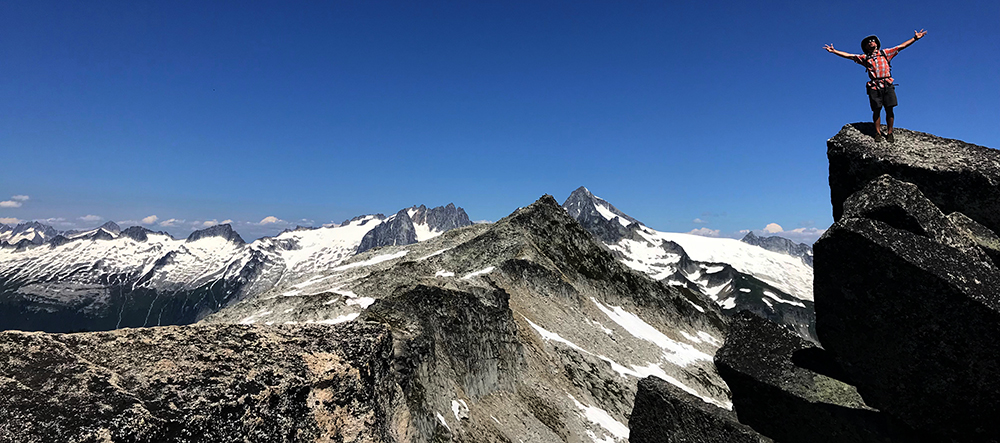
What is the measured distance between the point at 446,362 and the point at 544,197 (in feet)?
185

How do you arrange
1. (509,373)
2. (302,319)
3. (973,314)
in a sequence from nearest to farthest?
(973,314) < (509,373) < (302,319)

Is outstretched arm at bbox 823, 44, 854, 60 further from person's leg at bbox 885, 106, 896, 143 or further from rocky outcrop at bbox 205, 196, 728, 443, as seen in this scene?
rocky outcrop at bbox 205, 196, 728, 443

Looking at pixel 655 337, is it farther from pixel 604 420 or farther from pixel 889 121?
pixel 889 121

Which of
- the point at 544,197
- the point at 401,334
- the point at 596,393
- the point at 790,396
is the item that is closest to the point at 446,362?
the point at 401,334

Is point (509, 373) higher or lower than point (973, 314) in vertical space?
lower

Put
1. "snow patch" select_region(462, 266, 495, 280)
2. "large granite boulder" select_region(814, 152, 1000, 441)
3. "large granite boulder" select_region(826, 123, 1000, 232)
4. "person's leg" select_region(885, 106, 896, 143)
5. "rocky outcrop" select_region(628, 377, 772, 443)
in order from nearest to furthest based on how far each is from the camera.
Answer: "large granite boulder" select_region(814, 152, 1000, 441) → "large granite boulder" select_region(826, 123, 1000, 232) → "rocky outcrop" select_region(628, 377, 772, 443) → "person's leg" select_region(885, 106, 896, 143) → "snow patch" select_region(462, 266, 495, 280)

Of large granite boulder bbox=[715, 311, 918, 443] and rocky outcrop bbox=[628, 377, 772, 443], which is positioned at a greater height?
large granite boulder bbox=[715, 311, 918, 443]

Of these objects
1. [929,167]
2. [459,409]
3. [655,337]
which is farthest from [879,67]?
[655,337]

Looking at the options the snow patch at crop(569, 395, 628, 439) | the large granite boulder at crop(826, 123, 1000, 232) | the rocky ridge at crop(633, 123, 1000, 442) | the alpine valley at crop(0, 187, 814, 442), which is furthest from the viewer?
the snow patch at crop(569, 395, 628, 439)

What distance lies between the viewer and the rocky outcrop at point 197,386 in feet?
22.6

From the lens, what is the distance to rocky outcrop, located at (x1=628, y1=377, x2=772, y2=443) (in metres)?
10.9

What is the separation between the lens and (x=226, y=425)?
7.86 m

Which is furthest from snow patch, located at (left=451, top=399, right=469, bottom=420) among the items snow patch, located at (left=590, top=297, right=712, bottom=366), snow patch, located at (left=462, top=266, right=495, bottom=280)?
snow patch, located at (left=590, top=297, right=712, bottom=366)

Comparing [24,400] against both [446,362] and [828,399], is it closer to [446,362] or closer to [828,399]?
[828,399]
